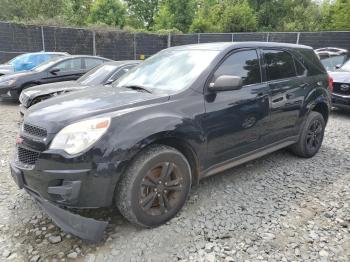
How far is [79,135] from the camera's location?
103 inches

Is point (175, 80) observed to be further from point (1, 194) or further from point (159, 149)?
point (1, 194)

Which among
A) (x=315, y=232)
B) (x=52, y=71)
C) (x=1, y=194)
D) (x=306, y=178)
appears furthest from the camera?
(x=52, y=71)

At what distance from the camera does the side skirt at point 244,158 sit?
11.4 feet

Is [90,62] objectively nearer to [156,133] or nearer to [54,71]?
[54,71]

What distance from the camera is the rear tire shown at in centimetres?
475

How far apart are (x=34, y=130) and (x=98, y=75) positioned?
15.4 ft

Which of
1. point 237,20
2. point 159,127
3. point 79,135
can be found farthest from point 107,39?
point 79,135

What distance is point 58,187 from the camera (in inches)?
103

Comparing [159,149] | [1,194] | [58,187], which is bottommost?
[1,194]

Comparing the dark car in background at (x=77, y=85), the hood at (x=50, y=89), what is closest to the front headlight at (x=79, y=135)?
the dark car in background at (x=77, y=85)

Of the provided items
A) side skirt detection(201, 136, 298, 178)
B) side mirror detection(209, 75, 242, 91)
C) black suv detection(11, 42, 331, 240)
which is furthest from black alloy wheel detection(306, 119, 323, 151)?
side mirror detection(209, 75, 242, 91)

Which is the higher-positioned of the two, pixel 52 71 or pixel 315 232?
pixel 52 71

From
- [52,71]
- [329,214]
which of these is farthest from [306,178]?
[52,71]

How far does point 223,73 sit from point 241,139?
0.79m
